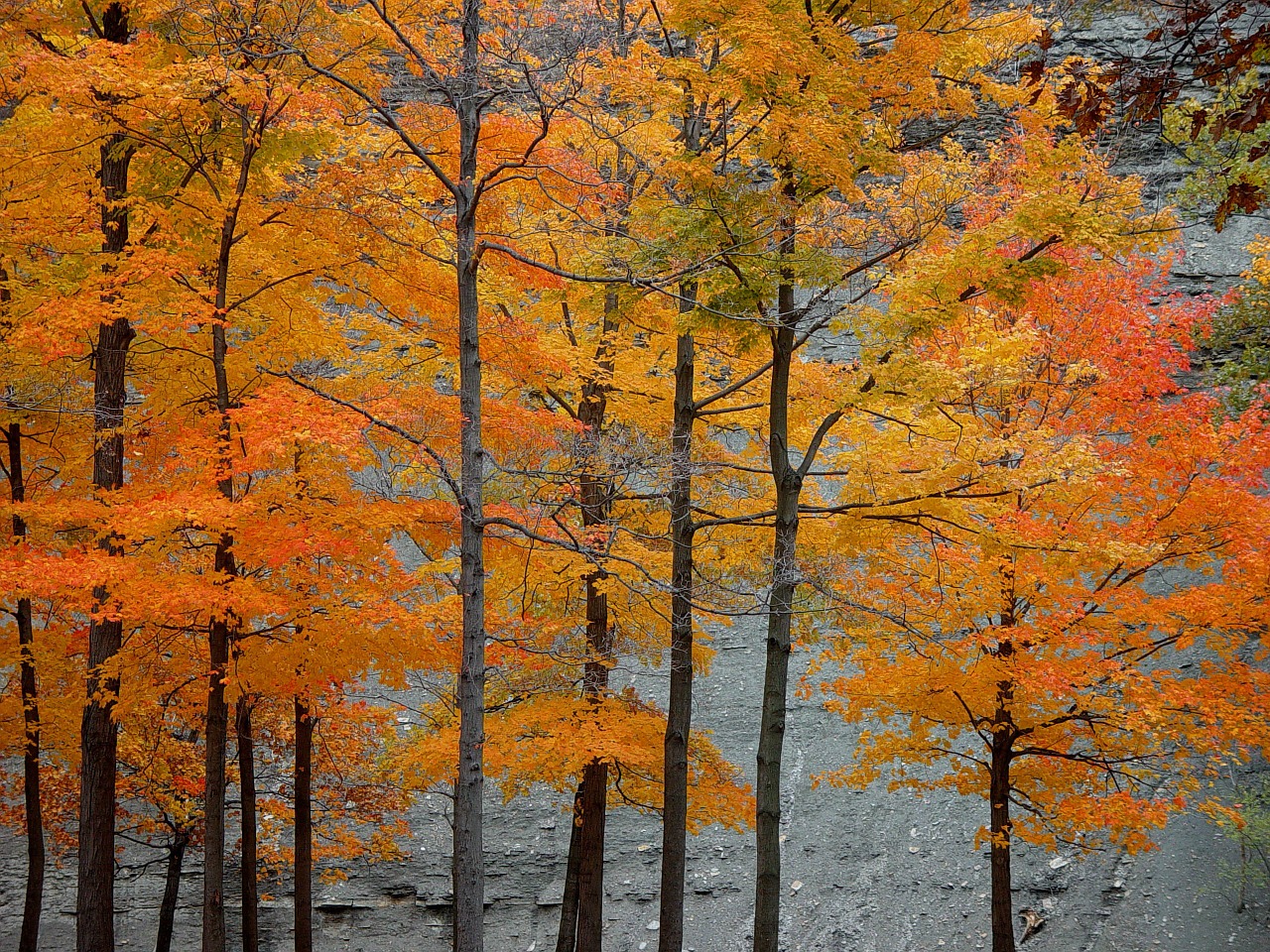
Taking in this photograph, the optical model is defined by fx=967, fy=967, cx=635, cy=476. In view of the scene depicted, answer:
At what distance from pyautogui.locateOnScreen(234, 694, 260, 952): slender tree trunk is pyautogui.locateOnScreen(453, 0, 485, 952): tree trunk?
4293mm

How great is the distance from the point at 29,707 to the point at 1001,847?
39.6 ft

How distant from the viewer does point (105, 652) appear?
33.9ft

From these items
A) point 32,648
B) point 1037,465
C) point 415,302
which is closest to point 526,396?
point 415,302

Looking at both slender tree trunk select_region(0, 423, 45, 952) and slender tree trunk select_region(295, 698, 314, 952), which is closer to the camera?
slender tree trunk select_region(0, 423, 45, 952)

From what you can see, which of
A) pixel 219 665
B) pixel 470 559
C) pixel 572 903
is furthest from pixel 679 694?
pixel 572 903

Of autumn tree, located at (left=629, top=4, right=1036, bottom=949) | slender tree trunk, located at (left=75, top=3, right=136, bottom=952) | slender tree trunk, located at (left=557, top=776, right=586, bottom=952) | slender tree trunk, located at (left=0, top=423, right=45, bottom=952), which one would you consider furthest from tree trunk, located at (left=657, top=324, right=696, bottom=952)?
slender tree trunk, located at (left=0, top=423, right=45, bottom=952)

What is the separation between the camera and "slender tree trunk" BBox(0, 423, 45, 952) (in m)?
12.1

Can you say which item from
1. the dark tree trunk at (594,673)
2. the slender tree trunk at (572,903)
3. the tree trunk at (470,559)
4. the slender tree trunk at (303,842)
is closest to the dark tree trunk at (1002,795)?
the dark tree trunk at (594,673)

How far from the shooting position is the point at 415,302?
411 inches

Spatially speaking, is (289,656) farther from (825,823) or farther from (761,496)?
(825,823)

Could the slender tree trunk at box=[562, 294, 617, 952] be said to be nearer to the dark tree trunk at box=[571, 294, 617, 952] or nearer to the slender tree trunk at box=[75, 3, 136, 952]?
the dark tree trunk at box=[571, 294, 617, 952]

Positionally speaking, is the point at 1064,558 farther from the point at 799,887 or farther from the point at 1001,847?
the point at 799,887

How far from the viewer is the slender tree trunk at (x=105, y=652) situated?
1020cm

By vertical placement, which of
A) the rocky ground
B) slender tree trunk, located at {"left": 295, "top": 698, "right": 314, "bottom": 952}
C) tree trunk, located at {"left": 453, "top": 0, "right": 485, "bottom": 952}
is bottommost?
the rocky ground
